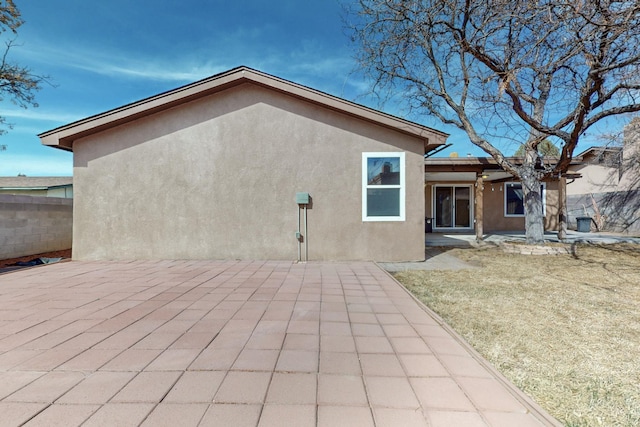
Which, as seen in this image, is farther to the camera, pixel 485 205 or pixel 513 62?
pixel 485 205

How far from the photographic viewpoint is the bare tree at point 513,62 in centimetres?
511

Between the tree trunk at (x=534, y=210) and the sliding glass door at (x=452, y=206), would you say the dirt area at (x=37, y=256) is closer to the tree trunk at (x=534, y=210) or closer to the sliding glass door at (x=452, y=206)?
the tree trunk at (x=534, y=210)

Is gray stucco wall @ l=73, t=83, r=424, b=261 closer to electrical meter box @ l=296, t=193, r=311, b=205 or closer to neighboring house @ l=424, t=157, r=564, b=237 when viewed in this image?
electrical meter box @ l=296, t=193, r=311, b=205

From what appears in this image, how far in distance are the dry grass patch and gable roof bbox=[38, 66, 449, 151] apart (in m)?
3.41

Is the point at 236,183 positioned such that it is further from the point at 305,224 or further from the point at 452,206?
the point at 452,206

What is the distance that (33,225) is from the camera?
25.7 ft

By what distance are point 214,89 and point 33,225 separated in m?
6.57

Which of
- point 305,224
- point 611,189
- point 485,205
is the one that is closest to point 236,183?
point 305,224

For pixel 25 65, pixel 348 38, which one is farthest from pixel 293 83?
pixel 25 65

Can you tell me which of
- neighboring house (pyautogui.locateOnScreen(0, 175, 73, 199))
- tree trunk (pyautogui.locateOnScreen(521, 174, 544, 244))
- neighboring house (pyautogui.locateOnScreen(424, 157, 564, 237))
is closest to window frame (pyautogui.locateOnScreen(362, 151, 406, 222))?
tree trunk (pyautogui.locateOnScreen(521, 174, 544, 244))

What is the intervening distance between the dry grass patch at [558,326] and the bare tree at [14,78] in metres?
14.1

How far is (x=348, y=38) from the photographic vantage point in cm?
856

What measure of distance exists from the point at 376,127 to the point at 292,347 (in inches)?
222

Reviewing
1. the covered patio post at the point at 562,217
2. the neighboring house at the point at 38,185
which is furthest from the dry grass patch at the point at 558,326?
the neighboring house at the point at 38,185
